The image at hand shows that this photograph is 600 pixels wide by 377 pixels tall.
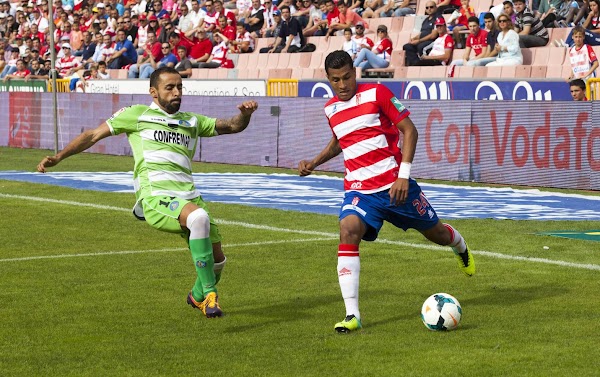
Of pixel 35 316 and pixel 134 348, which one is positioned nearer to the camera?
pixel 134 348

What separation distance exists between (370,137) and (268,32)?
2352 cm

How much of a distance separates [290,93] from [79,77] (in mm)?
9770

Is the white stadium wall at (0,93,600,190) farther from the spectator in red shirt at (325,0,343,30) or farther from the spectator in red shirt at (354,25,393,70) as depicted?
the spectator in red shirt at (325,0,343,30)

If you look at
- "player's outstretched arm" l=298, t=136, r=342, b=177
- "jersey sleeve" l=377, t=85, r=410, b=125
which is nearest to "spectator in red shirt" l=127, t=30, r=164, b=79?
"player's outstretched arm" l=298, t=136, r=342, b=177

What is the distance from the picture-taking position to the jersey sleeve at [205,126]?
900cm

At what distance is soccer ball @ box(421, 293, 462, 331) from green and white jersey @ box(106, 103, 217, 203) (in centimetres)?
208

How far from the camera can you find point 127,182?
20.7 metres

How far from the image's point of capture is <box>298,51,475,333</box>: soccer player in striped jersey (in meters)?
8.06

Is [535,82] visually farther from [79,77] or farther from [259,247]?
[79,77]

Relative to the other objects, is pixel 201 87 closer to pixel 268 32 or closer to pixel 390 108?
pixel 268 32

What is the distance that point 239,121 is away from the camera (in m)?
8.87

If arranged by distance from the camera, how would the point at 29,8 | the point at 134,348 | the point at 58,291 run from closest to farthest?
the point at 134,348
the point at 58,291
the point at 29,8

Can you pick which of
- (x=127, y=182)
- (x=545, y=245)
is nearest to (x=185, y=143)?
(x=545, y=245)

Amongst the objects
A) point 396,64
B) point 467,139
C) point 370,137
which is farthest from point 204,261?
point 396,64
